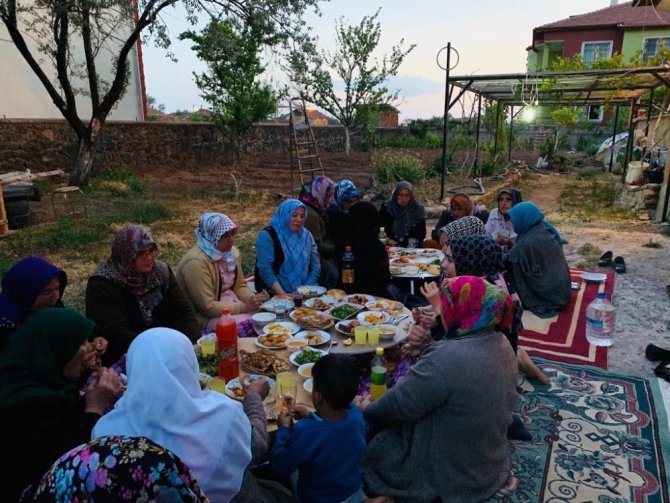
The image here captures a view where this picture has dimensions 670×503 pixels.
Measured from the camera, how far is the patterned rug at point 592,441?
9.39 ft

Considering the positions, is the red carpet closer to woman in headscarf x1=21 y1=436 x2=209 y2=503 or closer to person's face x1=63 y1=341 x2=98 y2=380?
person's face x1=63 y1=341 x2=98 y2=380

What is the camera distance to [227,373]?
8.80ft

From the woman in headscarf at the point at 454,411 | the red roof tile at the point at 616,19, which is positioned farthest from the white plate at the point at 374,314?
the red roof tile at the point at 616,19

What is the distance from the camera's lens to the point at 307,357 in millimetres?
2840

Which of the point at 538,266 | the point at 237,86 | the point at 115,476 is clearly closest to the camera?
the point at 115,476

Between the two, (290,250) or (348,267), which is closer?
(348,267)

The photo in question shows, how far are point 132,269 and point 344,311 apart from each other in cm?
156

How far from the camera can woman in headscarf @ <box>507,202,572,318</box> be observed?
18.4 feet

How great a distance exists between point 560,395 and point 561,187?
47.3 ft

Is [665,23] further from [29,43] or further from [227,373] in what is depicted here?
[227,373]

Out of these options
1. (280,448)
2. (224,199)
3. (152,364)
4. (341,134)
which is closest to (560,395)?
(280,448)

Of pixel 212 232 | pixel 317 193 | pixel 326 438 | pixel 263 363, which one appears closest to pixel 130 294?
pixel 212 232

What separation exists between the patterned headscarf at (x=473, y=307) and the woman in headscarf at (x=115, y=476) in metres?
1.43

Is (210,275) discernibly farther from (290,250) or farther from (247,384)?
(247,384)
